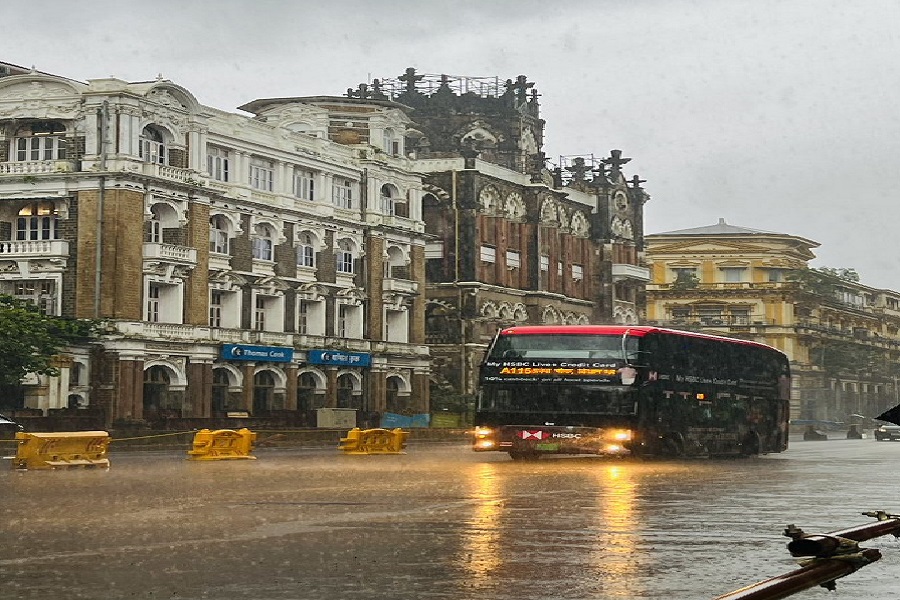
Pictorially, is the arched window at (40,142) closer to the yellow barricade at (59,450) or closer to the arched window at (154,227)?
the arched window at (154,227)

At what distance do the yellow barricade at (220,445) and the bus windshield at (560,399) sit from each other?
709 cm

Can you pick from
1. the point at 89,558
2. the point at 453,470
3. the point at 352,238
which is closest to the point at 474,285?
the point at 352,238

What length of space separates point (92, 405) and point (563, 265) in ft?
129

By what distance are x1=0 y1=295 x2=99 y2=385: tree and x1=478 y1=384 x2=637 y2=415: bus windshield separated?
24.4m

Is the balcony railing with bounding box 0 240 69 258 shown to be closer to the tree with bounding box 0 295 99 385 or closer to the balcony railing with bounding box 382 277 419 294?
the tree with bounding box 0 295 99 385

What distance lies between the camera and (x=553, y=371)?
121 ft

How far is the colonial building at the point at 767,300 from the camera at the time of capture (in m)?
119

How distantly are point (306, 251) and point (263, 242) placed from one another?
313 centimetres

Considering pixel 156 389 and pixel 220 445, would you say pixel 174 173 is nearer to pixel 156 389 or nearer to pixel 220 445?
pixel 156 389

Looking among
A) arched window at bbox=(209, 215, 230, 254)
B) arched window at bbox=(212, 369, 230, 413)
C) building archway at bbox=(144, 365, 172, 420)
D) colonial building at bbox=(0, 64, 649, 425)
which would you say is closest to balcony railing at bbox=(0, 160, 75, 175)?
colonial building at bbox=(0, 64, 649, 425)

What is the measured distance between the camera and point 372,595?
10.9 metres

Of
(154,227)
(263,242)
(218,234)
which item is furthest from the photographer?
(263,242)

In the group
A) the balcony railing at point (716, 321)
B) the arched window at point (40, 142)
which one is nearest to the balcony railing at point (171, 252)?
the arched window at point (40, 142)

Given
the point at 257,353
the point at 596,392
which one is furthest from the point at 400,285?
the point at 596,392
